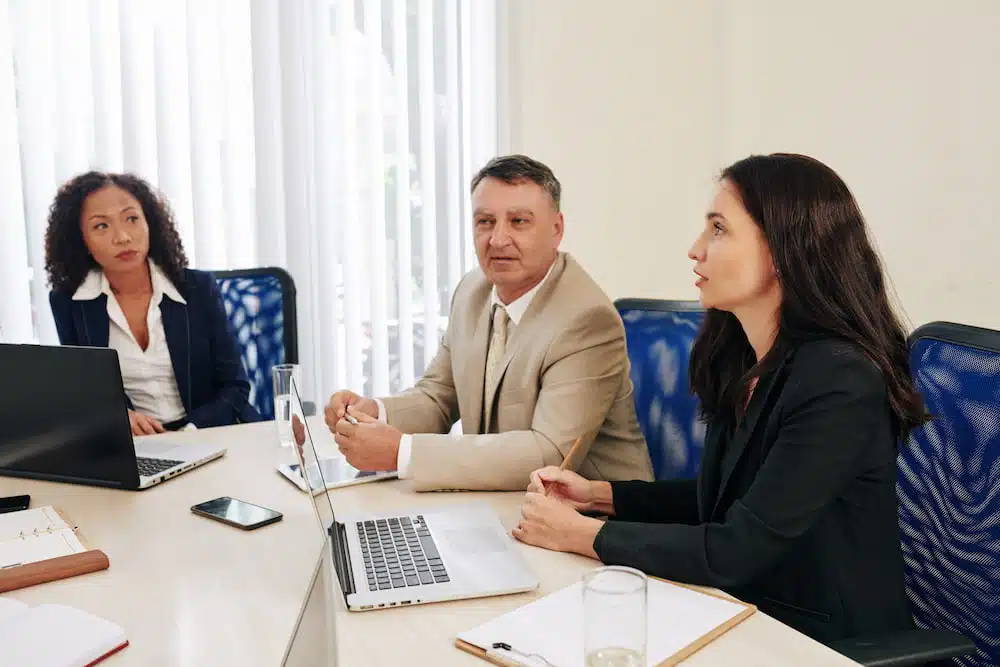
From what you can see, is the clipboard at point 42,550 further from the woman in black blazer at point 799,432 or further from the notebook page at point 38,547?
the woman in black blazer at point 799,432

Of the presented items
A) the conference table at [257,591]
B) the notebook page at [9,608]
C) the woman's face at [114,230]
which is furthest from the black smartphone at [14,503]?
the woman's face at [114,230]

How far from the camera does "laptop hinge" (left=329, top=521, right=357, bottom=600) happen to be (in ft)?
3.74

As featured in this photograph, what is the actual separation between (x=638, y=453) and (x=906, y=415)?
712 mm

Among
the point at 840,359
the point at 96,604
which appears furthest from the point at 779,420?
the point at 96,604

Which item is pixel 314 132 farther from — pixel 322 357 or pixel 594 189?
pixel 594 189

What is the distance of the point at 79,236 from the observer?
8.18 ft

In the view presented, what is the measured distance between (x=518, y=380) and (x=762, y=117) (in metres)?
1.92

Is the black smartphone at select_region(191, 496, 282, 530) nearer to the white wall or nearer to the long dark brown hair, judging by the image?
the long dark brown hair

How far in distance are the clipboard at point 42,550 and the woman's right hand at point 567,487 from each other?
704mm

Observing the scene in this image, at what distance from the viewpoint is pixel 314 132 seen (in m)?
3.12

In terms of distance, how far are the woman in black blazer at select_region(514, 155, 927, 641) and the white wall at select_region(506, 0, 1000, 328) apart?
148 centimetres

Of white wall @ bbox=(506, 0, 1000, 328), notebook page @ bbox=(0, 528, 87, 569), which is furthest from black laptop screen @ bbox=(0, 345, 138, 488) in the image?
white wall @ bbox=(506, 0, 1000, 328)

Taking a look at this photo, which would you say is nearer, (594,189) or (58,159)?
(58,159)

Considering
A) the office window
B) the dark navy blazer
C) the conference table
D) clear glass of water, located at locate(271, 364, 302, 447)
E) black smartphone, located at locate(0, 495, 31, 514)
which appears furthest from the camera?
the office window
